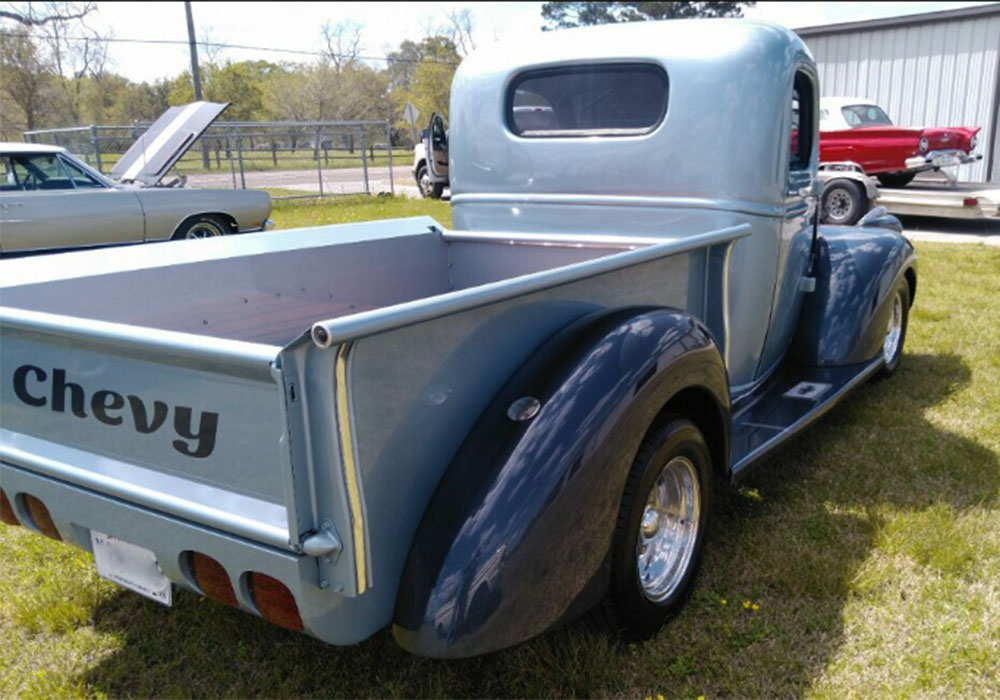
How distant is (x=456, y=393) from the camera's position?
2016 millimetres

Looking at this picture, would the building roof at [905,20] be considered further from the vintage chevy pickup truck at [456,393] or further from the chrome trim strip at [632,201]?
the chrome trim strip at [632,201]

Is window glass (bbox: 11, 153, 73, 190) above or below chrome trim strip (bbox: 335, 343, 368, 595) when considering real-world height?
above

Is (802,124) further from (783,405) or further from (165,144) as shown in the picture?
(165,144)

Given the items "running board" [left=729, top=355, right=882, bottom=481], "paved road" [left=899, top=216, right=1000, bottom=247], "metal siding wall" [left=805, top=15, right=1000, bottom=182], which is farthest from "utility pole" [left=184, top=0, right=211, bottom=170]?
"running board" [left=729, top=355, right=882, bottom=481]

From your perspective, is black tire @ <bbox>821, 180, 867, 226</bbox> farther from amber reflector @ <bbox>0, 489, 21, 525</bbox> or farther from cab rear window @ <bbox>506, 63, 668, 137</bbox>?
amber reflector @ <bbox>0, 489, 21, 525</bbox>

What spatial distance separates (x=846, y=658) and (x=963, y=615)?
50 cm

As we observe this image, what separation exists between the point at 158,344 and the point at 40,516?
0.84m

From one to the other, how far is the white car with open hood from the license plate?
7.29 metres

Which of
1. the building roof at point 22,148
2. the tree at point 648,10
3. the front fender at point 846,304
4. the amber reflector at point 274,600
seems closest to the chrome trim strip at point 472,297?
the amber reflector at point 274,600

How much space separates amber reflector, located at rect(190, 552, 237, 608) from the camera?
1922 millimetres

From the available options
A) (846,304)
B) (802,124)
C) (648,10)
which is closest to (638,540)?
(846,304)

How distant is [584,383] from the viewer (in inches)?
83.8

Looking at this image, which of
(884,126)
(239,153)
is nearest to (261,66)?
(239,153)

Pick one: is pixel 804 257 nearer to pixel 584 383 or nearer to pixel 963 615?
pixel 963 615
